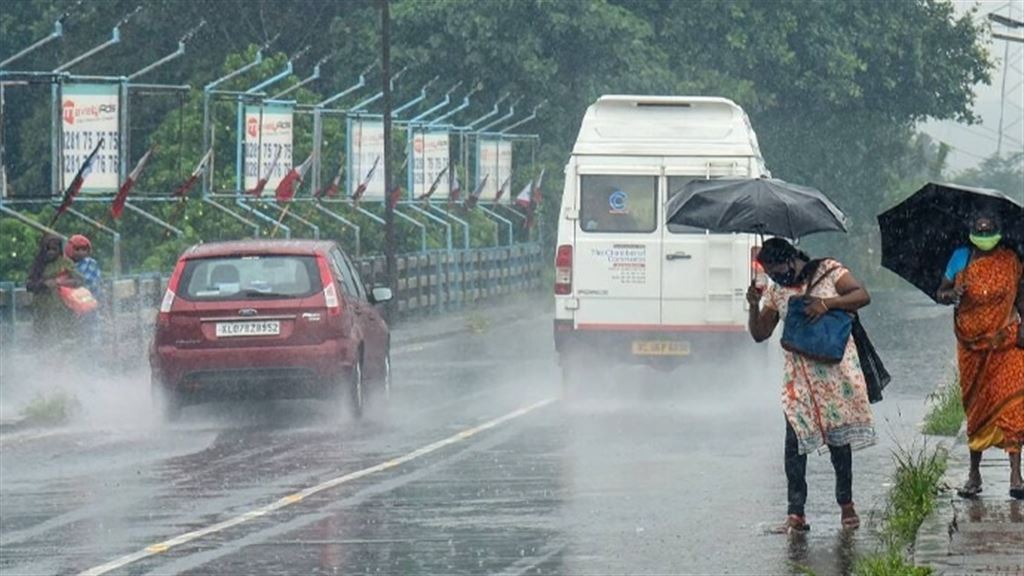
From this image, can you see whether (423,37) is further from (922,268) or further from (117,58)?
(922,268)

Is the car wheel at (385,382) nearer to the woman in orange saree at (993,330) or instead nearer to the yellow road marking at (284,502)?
the yellow road marking at (284,502)

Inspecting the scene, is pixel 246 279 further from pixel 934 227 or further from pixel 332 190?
pixel 332 190

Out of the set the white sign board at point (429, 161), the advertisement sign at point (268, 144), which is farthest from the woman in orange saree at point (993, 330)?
the white sign board at point (429, 161)

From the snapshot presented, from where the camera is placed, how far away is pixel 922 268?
14.4 meters

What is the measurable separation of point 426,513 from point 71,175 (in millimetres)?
17046

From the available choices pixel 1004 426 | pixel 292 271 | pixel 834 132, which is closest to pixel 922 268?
pixel 1004 426

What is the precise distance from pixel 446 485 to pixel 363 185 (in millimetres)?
27159

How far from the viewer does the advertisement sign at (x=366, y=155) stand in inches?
1660

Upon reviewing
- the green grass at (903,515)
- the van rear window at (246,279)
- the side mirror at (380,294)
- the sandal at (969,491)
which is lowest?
the sandal at (969,491)

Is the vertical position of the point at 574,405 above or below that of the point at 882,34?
below

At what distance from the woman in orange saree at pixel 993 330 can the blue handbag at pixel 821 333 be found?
1390 millimetres

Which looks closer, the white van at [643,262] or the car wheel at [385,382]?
the car wheel at [385,382]

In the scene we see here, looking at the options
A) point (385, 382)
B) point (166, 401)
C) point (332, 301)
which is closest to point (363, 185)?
point (385, 382)

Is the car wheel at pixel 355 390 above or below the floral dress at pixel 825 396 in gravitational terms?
below
